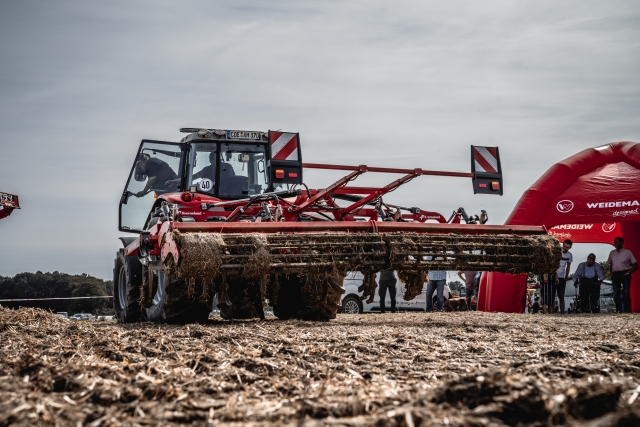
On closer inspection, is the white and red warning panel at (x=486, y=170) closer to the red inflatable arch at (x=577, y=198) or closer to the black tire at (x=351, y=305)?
the red inflatable arch at (x=577, y=198)

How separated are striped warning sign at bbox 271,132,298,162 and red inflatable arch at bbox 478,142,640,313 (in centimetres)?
672

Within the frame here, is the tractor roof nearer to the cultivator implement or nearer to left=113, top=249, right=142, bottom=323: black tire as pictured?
left=113, top=249, right=142, bottom=323: black tire

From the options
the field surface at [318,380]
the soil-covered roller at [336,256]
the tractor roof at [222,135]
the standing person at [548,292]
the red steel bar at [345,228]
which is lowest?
the field surface at [318,380]

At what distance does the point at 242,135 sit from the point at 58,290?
14.2 m

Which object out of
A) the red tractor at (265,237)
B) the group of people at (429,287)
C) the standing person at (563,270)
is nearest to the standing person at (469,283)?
the group of people at (429,287)

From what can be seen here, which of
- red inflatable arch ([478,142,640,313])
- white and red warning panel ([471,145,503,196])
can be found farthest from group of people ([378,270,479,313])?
white and red warning panel ([471,145,503,196])

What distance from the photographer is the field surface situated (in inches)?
111

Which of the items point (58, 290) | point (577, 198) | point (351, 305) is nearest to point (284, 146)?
point (577, 198)

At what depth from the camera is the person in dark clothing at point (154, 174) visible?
1082 centimetres

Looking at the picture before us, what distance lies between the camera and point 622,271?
14695mm

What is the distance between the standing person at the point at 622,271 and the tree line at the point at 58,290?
37.4ft

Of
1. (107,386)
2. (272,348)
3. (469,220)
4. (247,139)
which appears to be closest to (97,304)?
(247,139)

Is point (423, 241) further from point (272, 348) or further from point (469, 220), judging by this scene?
point (272, 348)

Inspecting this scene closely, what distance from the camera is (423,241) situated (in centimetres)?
821
